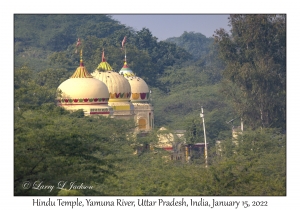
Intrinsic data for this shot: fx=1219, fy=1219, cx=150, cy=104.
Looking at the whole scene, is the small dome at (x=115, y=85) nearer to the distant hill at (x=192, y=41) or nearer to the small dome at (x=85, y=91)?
the small dome at (x=85, y=91)

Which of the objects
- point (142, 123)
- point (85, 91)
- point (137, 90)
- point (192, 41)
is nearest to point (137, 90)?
point (137, 90)

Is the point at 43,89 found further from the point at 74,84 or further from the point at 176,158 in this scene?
the point at 176,158

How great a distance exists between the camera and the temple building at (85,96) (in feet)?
157

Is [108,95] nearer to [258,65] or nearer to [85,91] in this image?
[85,91]

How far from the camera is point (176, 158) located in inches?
1843

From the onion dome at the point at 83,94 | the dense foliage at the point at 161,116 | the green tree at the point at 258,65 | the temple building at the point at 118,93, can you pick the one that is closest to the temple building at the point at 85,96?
the onion dome at the point at 83,94

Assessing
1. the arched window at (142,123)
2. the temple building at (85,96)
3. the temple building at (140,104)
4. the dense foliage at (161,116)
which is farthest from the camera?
the temple building at (140,104)

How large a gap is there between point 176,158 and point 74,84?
508 centimetres

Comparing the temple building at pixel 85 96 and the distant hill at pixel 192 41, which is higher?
the distant hill at pixel 192 41

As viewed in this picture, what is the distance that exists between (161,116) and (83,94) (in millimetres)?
26047

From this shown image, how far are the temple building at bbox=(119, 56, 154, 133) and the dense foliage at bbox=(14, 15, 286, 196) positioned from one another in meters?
1.86

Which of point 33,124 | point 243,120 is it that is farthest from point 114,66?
point 33,124

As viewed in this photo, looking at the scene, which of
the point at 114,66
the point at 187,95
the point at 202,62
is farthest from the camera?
the point at 202,62

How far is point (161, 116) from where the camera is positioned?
7369cm
